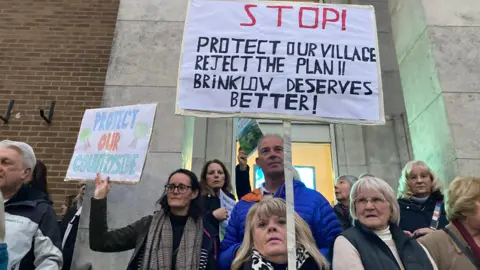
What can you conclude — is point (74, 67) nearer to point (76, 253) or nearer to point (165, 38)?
point (165, 38)

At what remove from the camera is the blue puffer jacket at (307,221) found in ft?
9.37

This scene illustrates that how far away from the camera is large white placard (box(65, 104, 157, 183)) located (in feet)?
11.9

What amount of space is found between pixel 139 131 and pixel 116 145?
232 mm

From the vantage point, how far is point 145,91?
470cm

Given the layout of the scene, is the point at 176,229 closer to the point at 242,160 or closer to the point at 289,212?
the point at 289,212

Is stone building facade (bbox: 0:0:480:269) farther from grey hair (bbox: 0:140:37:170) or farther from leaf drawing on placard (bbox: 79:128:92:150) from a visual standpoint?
grey hair (bbox: 0:140:37:170)

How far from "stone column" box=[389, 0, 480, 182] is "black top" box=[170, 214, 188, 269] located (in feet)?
9.22

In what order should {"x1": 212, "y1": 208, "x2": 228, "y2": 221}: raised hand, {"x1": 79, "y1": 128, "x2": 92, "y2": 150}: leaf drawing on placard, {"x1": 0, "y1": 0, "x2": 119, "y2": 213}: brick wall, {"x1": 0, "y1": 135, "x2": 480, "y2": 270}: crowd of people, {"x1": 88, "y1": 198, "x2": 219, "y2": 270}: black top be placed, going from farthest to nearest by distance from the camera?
{"x1": 0, "y1": 0, "x2": 119, "y2": 213}: brick wall → {"x1": 79, "y1": 128, "x2": 92, "y2": 150}: leaf drawing on placard → {"x1": 212, "y1": 208, "x2": 228, "y2": 221}: raised hand → {"x1": 88, "y1": 198, "x2": 219, "y2": 270}: black top → {"x1": 0, "y1": 135, "x2": 480, "y2": 270}: crowd of people

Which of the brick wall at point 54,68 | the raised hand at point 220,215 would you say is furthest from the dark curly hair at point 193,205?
the brick wall at point 54,68

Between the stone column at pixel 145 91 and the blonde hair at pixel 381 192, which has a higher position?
the stone column at pixel 145 91

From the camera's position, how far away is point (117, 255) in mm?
3955

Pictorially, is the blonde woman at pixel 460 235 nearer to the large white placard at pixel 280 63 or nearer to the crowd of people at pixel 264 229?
the crowd of people at pixel 264 229

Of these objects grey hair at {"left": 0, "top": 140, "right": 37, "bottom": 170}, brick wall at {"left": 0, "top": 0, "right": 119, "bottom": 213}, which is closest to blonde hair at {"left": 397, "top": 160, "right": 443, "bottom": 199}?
grey hair at {"left": 0, "top": 140, "right": 37, "bottom": 170}

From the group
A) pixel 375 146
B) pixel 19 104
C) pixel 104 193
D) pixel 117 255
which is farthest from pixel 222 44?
pixel 375 146
